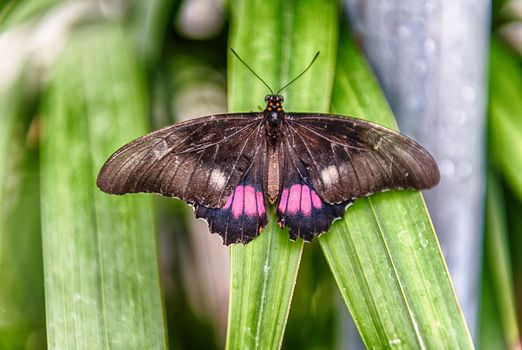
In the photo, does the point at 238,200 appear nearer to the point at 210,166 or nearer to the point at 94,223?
the point at 210,166

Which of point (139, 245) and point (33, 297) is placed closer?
point (139, 245)

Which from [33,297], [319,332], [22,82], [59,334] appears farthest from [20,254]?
[319,332]

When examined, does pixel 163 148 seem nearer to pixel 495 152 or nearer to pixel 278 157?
pixel 278 157

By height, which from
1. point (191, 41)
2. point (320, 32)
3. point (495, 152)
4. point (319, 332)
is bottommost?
point (319, 332)

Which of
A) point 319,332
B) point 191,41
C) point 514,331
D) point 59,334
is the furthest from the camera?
point 319,332

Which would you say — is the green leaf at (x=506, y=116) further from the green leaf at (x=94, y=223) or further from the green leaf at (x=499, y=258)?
the green leaf at (x=94, y=223)

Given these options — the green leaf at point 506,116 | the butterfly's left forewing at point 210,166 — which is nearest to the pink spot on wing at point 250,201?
the butterfly's left forewing at point 210,166
